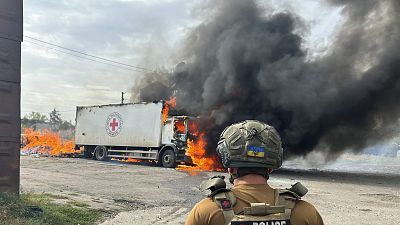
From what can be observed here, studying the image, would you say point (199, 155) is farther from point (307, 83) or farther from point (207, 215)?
point (207, 215)

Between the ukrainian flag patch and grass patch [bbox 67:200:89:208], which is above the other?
the ukrainian flag patch

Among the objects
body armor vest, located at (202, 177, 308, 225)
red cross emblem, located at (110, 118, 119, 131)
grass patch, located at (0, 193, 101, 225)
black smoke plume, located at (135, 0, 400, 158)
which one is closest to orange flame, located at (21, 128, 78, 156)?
red cross emblem, located at (110, 118, 119, 131)

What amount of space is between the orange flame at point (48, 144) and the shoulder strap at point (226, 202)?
28612mm

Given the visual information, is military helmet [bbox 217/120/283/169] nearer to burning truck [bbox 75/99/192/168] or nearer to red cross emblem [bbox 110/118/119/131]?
burning truck [bbox 75/99/192/168]

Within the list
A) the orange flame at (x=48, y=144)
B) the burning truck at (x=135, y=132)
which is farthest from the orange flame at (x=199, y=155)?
the orange flame at (x=48, y=144)

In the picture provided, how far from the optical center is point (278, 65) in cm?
2194

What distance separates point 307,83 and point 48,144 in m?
19.4

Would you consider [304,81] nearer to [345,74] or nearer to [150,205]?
[345,74]

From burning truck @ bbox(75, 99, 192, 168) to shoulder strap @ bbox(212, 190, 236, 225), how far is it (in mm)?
17974

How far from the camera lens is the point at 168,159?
20.4 m

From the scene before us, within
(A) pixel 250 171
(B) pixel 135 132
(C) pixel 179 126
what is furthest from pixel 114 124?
(A) pixel 250 171

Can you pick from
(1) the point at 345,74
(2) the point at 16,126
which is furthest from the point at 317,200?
(1) the point at 345,74

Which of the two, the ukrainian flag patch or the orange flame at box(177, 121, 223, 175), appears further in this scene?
the orange flame at box(177, 121, 223, 175)

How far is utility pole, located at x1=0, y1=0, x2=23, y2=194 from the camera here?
251 inches
